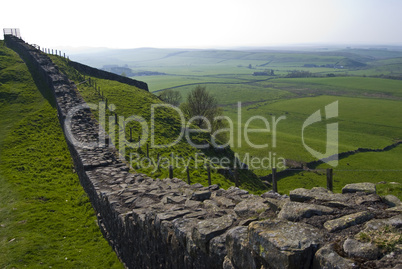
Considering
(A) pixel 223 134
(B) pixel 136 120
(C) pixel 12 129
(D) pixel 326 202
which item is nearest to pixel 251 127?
(A) pixel 223 134

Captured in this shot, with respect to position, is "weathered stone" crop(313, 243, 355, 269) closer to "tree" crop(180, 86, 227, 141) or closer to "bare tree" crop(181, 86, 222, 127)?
"tree" crop(180, 86, 227, 141)

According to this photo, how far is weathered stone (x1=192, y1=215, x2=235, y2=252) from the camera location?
6035mm

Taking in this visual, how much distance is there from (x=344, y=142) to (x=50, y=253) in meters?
68.7

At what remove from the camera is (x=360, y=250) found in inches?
167

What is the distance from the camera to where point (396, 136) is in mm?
75125

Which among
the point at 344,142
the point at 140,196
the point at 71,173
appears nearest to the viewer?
the point at 140,196

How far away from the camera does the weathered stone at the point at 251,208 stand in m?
6.68

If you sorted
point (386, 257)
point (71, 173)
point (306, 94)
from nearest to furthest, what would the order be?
point (386, 257)
point (71, 173)
point (306, 94)

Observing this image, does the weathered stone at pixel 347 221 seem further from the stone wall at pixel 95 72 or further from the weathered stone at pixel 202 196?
the stone wall at pixel 95 72

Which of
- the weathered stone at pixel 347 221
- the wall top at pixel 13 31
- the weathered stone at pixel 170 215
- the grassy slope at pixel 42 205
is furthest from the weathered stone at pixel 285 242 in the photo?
the wall top at pixel 13 31

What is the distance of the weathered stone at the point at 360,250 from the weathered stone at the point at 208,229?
2471 millimetres

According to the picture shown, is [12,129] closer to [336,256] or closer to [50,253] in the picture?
[50,253]

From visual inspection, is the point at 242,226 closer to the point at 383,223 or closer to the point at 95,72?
the point at 383,223

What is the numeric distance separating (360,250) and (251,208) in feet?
9.55
